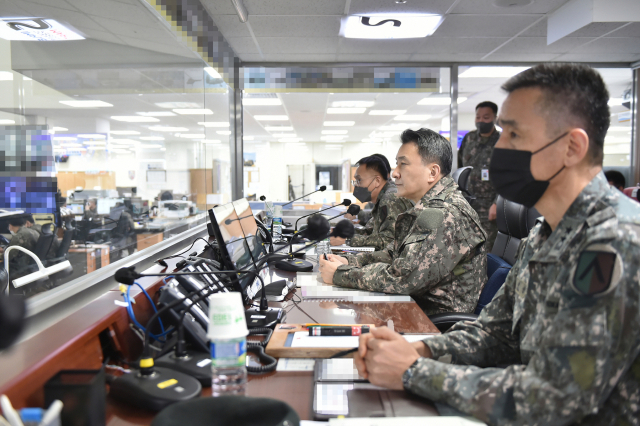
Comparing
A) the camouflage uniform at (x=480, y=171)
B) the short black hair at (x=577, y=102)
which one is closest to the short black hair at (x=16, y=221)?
the short black hair at (x=577, y=102)

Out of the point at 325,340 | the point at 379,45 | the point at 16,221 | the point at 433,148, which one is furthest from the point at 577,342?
the point at 379,45

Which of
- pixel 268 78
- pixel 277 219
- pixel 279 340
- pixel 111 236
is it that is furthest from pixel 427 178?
pixel 268 78

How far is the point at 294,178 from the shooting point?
15.7 meters

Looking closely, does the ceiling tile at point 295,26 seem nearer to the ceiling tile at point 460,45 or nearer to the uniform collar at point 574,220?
the ceiling tile at point 460,45

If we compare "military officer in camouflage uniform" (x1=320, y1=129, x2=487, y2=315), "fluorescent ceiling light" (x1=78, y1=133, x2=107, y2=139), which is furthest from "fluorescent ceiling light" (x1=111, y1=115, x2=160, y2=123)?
"military officer in camouflage uniform" (x1=320, y1=129, x2=487, y2=315)

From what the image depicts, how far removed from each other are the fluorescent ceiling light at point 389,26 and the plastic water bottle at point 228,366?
313 centimetres

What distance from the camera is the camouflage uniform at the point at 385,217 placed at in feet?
9.18

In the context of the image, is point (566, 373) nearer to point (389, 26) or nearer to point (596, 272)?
point (596, 272)

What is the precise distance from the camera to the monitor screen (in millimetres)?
1677

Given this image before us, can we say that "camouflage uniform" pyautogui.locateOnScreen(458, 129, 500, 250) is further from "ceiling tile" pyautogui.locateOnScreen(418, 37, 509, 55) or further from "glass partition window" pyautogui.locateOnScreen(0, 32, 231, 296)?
"glass partition window" pyautogui.locateOnScreen(0, 32, 231, 296)

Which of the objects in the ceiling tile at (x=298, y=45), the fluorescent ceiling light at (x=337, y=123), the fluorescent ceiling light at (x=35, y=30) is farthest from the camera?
the fluorescent ceiling light at (x=337, y=123)

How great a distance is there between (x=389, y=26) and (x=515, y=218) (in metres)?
2.21

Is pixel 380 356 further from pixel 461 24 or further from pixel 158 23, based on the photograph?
pixel 461 24

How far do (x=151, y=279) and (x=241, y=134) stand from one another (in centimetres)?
354
